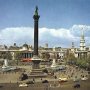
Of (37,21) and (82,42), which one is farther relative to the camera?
(82,42)

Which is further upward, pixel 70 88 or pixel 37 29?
pixel 37 29

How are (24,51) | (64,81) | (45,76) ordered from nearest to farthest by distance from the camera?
(64,81)
(45,76)
(24,51)

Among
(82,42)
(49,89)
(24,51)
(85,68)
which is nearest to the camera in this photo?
(49,89)

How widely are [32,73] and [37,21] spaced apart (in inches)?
333

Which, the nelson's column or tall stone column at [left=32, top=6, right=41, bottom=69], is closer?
the nelson's column

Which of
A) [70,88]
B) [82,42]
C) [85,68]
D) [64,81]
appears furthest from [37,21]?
[82,42]

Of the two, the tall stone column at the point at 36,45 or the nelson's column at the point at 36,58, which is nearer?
the nelson's column at the point at 36,58

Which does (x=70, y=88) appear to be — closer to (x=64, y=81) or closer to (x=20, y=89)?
(x=20, y=89)

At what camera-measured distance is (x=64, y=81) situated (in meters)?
57.4

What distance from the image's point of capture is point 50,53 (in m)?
157

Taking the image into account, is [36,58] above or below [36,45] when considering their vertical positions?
below

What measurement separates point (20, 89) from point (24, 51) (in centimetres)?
9517

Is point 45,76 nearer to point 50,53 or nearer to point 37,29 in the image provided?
point 37,29

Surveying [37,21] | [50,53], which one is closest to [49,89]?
[37,21]
